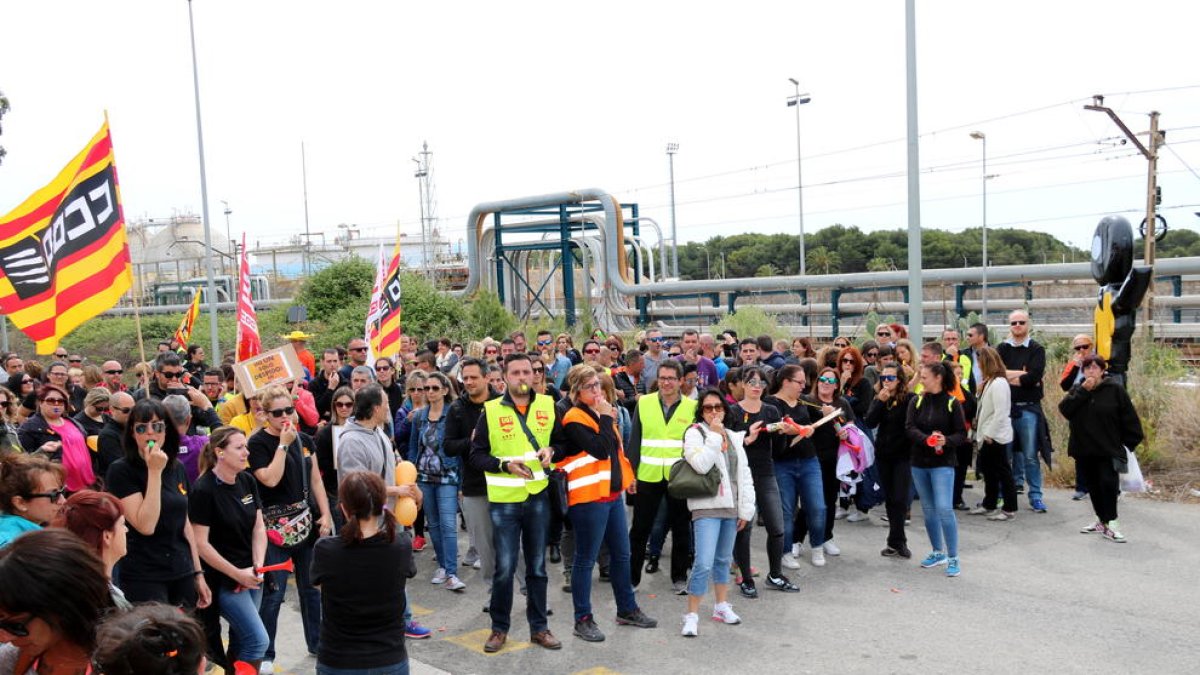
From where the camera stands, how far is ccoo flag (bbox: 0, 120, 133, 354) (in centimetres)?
858

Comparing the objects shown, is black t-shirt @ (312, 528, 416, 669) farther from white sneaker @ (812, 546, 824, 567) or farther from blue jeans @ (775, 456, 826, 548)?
white sneaker @ (812, 546, 824, 567)

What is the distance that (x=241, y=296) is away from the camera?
12492mm

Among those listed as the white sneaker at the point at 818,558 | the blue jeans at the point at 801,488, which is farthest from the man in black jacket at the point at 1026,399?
the blue jeans at the point at 801,488

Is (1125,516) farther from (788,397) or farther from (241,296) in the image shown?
(241,296)

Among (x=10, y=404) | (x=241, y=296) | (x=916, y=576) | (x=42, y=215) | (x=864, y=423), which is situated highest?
(x=42, y=215)

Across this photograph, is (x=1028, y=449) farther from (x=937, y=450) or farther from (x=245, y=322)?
(x=245, y=322)

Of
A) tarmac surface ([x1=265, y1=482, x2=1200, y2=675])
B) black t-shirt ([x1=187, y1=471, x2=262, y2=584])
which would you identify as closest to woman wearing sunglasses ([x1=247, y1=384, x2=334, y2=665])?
black t-shirt ([x1=187, y1=471, x2=262, y2=584])

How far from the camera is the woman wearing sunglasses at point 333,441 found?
7730mm

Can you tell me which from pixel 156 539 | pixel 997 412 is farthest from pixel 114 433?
pixel 997 412

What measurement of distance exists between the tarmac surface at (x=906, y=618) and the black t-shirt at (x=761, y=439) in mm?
1012

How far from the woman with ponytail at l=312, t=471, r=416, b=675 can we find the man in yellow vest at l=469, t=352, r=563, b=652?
225 cm

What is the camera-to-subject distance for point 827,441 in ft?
29.2

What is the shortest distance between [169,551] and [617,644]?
9.78 feet

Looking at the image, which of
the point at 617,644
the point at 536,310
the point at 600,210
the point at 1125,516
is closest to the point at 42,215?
the point at 617,644
